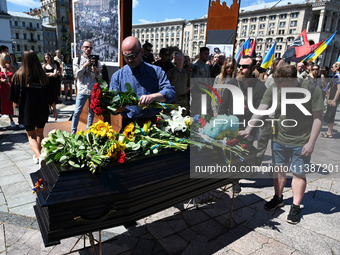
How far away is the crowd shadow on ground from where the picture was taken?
99.9 inches

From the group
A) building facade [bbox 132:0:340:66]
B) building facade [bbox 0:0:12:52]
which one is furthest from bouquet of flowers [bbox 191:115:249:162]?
building facade [bbox 132:0:340:66]

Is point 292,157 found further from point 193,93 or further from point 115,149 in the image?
point 193,93

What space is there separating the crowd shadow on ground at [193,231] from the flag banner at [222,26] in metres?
4.43

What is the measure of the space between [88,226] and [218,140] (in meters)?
1.58

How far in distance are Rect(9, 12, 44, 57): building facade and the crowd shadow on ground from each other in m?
98.5

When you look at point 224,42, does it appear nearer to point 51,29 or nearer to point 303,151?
point 303,151

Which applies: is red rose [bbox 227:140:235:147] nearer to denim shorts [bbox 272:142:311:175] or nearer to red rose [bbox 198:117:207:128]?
red rose [bbox 198:117:207:128]

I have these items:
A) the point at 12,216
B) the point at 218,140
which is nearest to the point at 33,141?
the point at 12,216

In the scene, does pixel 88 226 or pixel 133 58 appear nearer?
pixel 88 226

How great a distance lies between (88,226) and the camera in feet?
5.80

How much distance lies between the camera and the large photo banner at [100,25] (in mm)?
4469

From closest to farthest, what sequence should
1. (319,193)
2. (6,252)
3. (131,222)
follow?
(131,222)
(6,252)
(319,193)

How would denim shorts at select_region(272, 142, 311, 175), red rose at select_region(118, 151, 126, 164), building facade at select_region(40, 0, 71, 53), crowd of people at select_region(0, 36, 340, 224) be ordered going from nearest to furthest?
red rose at select_region(118, 151, 126, 164), crowd of people at select_region(0, 36, 340, 224), denim shorts at select_region(272, 142, 311, 175), building facade at select_region(40, 0, 71, 53)

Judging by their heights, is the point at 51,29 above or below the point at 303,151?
above
